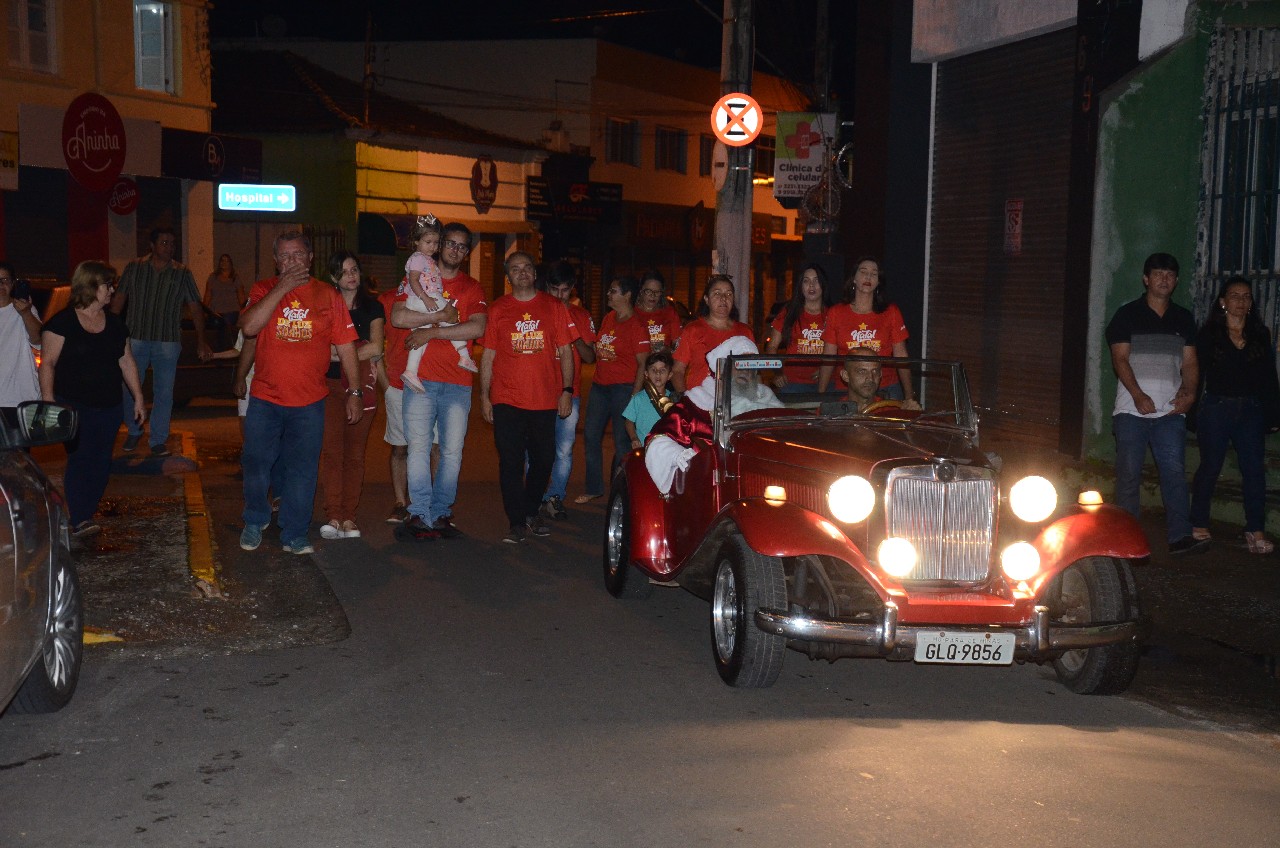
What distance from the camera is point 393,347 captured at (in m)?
A: 10.1

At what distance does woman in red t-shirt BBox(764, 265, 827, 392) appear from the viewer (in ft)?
34.8

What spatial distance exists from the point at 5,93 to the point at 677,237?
88.8 ft

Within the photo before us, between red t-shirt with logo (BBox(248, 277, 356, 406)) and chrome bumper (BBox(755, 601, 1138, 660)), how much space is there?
4084mm

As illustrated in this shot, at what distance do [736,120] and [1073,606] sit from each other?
1056cm

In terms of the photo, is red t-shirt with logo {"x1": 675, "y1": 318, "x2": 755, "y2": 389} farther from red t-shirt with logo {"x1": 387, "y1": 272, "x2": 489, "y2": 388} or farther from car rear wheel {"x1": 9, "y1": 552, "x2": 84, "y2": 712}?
car rear wheel {"x1": 9, "y1": 552, "x2": 84, "y2": 712}

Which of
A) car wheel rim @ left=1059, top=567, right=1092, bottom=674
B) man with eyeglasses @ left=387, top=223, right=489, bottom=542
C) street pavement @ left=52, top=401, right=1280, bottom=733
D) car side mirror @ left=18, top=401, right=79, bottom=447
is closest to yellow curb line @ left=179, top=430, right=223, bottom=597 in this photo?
street pavement @ left=52, top=401, right=1280, bottom=733

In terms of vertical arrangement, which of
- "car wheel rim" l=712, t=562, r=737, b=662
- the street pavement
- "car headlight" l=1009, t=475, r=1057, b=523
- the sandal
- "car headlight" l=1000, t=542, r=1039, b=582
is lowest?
the street pavement

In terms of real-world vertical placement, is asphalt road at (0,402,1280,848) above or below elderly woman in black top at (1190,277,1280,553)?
below

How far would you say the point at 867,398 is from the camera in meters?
7.75

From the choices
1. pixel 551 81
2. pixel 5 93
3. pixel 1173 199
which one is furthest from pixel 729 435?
pixel 551 81

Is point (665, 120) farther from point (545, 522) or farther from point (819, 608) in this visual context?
point (819, 608)

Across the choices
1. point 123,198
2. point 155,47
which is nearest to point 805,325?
point 123,198

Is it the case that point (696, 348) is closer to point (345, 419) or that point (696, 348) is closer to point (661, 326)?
point (345, 419)

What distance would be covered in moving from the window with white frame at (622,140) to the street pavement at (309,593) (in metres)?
33.9
